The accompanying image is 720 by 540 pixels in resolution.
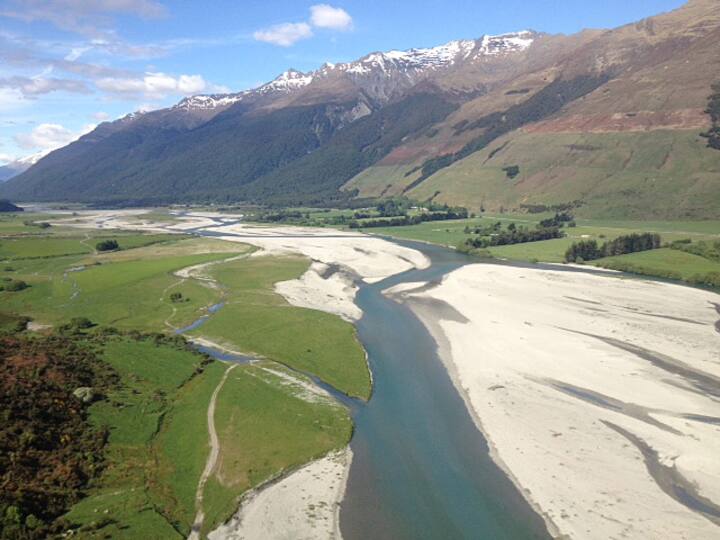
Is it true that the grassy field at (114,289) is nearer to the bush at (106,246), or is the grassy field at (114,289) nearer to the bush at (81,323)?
the bush at (81,323)

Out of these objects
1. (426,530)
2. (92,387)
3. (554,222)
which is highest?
(554,222)

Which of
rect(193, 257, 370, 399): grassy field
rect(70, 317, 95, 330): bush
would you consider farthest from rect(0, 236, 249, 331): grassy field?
rect(193, 257, 370, 399): grassy field

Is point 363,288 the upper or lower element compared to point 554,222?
lower

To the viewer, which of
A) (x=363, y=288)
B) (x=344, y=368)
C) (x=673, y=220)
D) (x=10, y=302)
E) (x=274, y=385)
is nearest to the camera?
(x=274, y=385)

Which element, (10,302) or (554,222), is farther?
(554,222)

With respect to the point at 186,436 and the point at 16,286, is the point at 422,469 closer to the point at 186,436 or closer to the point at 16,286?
the point at 186,436

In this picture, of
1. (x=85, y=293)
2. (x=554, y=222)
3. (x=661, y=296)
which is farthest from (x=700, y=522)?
(x=554, y=222)

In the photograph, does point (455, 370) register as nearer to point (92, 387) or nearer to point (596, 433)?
point (596, 433)
